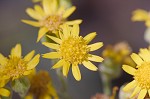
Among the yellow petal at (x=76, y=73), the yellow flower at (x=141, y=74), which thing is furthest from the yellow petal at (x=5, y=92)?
the yellow flower at (x=141, y=74)

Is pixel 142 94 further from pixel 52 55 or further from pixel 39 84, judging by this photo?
pixel 39 84

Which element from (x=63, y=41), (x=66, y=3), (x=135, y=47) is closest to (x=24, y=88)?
(x=63, y=41)

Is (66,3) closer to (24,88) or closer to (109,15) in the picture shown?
(24,88)

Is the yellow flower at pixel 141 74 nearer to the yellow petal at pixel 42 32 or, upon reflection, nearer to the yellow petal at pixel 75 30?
the yellow petal at pixel 75 30

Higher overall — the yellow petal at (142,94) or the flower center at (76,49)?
the flower center at (76,49)

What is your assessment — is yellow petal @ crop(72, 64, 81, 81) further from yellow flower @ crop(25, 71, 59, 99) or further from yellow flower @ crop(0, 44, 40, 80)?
yellow flower @ crop(25, 71, 59, 99)
